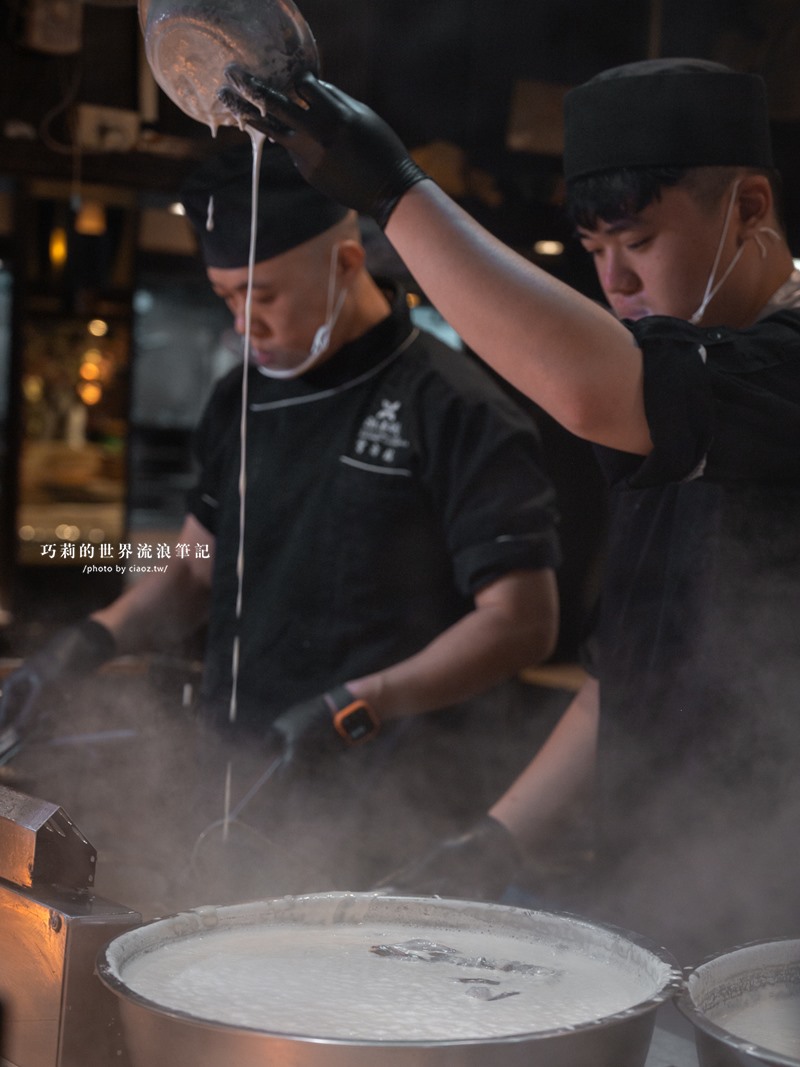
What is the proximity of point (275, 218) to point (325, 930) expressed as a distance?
56.9 inches

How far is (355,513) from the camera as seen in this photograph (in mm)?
2342

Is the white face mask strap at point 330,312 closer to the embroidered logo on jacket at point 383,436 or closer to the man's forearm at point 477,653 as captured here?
the embroidered logo on jacket at point 383,436

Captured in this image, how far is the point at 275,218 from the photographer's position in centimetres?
229

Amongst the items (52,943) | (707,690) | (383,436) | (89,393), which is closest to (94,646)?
(383,436)

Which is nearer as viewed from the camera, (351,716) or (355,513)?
(351,716)

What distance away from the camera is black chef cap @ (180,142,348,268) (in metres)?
2.25

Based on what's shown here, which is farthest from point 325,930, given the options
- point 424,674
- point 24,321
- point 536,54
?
point 24,321

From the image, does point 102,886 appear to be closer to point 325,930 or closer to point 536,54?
point 325,930

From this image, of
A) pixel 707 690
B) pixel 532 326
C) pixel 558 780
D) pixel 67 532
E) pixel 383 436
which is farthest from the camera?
pixel 67 532

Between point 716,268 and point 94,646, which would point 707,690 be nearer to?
point 716,268

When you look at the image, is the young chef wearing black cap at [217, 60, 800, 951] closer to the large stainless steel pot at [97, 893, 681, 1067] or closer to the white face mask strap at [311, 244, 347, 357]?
the large stainless steel pot at [97, 893, 681, 1067]

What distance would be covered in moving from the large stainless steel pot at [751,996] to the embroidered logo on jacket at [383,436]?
1.39 meters

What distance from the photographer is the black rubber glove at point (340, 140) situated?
4.12 feet

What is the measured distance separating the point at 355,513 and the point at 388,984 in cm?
132
